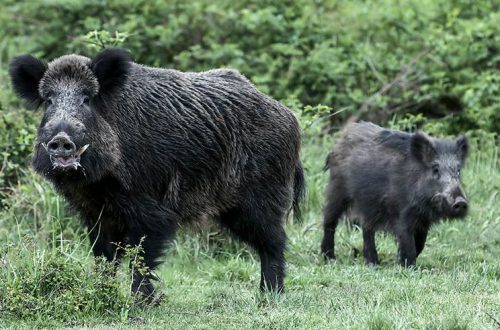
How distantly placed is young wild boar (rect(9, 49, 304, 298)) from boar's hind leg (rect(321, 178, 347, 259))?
1835 millimetres

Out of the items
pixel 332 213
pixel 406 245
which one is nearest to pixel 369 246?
pixel 406 245

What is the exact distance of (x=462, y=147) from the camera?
29.6ft

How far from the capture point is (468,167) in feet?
37.0

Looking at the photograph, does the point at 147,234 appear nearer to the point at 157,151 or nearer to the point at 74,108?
the point at 157,151

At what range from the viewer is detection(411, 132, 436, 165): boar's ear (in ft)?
29.5

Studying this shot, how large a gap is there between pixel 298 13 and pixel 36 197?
6673mm

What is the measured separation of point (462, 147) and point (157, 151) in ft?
12.0

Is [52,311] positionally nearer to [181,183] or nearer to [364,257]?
[181,183]

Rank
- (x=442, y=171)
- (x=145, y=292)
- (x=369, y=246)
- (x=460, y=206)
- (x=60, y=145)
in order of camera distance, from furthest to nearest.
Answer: (x=369, y=246) < (x=442, y=171) < (x=460, y=206) < (x=145, y=292) < (x=60, y=145)

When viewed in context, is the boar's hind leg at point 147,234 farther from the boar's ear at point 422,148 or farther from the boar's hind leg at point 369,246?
the boar's ear at point 422,148

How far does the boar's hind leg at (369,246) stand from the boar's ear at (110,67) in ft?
11.3

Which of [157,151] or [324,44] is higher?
[157,151]

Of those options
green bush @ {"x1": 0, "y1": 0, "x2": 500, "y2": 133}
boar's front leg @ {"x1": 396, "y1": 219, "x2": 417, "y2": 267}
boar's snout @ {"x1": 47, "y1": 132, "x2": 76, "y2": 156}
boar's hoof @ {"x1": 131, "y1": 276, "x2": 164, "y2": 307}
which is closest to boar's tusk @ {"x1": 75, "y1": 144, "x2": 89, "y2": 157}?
boar's snout @ {"x1": 47, "y1": 132, "x2": 76, "y2": 156}

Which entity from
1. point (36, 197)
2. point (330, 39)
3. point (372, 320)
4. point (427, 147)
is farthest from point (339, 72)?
point (372, 320)
